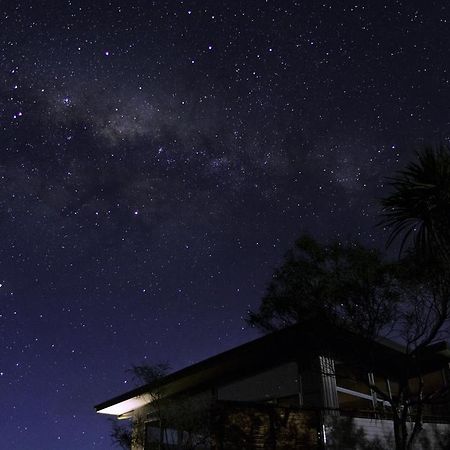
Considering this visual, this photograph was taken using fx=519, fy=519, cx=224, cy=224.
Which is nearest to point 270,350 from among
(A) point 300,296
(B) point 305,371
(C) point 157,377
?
(B) point 305,371

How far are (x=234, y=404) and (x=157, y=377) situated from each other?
7569 millimetres

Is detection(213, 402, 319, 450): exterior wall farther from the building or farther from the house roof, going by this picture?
the house roof

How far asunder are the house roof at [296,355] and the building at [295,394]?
0.03m

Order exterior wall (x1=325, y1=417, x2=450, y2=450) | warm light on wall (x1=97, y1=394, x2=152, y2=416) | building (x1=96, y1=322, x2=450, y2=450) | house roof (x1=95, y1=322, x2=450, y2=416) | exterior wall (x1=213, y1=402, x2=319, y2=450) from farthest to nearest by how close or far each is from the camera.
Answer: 1. warm light on wall (x1=97, y1=394, x2=152, y2=416)
2. house roof (x1=95, y1=322, x2=450, y2=416)
3. exterior wall (x1=325, y1=417, x2=450, y2=450)
4. building (x1=96, y1=322, x2=450, y2=450)
5. exterior wall (x1=213, y1=402, x2=319, y2=450)

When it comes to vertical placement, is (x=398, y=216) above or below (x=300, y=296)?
above

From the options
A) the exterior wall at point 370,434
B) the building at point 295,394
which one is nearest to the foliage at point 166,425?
the building at point 295,394

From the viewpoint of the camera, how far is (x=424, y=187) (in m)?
12.6

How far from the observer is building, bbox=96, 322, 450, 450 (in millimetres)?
11617

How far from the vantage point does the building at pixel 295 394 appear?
11617mm

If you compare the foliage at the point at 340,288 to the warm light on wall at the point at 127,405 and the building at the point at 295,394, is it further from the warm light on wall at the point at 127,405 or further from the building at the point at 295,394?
the warm light on wall at the point at 127,405

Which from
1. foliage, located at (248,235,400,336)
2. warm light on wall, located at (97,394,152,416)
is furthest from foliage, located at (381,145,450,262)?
warm light on wall, located at (97,394,152,416)

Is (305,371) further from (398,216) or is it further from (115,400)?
(115,400)

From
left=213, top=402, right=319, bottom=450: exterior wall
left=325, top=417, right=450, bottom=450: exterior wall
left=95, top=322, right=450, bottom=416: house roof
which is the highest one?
left=95, top=322, right=450, bottom=416: house roof

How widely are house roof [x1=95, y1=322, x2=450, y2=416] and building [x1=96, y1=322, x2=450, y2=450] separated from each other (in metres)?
0.03
